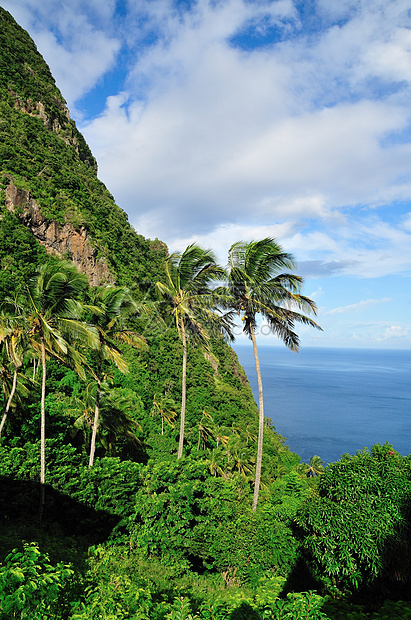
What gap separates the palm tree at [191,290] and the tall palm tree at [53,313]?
484cm

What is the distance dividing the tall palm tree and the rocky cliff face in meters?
36.4

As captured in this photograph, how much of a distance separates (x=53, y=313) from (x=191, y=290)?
6.68 m

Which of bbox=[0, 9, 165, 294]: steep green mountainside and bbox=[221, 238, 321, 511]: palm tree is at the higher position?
bbox=[0, 9, 165, 294]: steep green mountainside

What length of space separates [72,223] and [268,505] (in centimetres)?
4597

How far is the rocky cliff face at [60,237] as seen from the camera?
4278 centimetres

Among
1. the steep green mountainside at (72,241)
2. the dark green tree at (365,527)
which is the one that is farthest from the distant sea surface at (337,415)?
the dark green tree at (365,527)

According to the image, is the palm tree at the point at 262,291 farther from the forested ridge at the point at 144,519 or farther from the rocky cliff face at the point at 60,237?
the rocky cliff face at the point at 60,237

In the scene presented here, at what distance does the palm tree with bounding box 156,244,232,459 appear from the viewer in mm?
16109

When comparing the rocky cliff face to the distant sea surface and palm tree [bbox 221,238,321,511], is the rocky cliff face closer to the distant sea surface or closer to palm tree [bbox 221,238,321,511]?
palm tree [bbox 221,238,321,511]

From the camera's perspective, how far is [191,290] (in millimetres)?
16656

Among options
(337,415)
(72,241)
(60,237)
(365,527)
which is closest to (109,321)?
(365,527)

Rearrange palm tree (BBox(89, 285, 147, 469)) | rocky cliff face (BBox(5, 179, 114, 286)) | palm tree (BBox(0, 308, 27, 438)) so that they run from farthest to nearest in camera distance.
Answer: rocky cliff face (BBox(5, 179, 114, 286)), palm tree (BBox(89, 285, 147, 469)), palm tree (BBox(0, 308, 27, 438))

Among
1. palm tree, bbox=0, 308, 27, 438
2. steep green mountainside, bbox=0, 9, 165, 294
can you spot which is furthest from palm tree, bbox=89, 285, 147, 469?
steep green mountainside, bbox=0, 9, 165, 294

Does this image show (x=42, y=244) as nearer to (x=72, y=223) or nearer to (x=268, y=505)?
(x=72, y=223)
